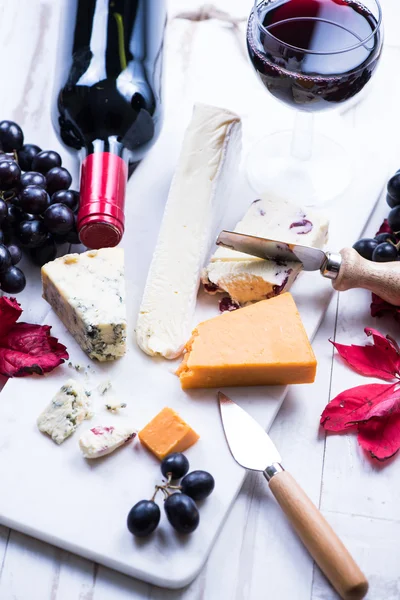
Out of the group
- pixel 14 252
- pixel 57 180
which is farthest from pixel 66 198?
pixel 14 252

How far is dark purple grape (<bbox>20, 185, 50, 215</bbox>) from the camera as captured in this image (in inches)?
59.3

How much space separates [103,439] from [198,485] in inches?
7.3

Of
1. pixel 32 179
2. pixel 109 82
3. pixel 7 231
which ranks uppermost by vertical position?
pixel 109 82

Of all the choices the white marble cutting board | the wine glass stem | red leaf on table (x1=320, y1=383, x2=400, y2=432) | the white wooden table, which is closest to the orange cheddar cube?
the white marble cutting board

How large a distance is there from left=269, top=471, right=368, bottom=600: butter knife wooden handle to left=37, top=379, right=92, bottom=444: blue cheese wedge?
0.35 meters

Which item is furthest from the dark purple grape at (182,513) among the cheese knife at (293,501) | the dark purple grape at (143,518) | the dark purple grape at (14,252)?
the dark purple grape at (14,252)

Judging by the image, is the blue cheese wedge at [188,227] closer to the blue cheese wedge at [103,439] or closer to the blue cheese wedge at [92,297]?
the blue cheese wedge at [92,297]

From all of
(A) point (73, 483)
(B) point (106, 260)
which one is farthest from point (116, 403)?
(B) point (106, 260)

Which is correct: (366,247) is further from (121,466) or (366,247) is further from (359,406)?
(121,466)

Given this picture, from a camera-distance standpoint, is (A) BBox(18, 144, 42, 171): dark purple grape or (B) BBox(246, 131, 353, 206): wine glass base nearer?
(A) BBox(18, 144, 42, 171): dark purple grape

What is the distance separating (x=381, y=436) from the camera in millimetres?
1366

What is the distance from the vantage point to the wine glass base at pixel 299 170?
175 cm

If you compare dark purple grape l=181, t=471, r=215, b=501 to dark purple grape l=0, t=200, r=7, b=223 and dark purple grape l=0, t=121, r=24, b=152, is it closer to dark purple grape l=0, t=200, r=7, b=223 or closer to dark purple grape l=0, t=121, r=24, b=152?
dark purple grape l=0, t=200, r=7, b=223

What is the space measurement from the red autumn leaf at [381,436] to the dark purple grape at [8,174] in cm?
80
